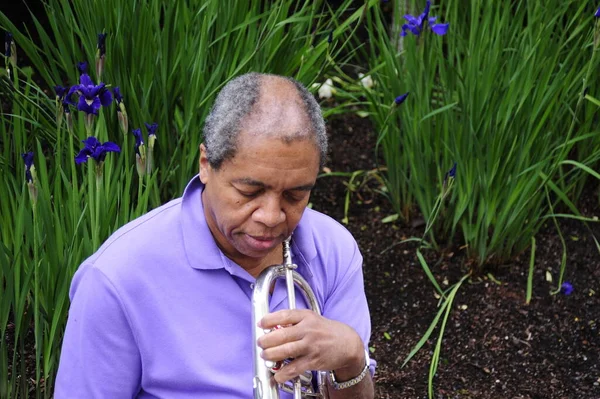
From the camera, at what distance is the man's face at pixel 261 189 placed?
1700 millimetres

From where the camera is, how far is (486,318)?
3307mm

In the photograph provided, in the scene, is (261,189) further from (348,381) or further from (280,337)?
(348,381)

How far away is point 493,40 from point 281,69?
789 millimetres

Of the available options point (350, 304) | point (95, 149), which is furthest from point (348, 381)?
point (95, 149)

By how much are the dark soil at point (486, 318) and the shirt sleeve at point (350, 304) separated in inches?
38.5

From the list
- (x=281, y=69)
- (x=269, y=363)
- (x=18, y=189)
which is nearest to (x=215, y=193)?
(x=269, y=363)

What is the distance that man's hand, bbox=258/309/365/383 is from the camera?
1.69 m

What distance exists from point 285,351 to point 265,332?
0.26 ft

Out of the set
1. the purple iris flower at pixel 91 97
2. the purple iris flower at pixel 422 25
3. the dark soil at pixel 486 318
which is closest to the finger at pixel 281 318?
the purple iris flower at pixel 91 97

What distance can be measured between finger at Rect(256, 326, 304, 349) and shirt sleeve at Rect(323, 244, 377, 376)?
335 millimetres

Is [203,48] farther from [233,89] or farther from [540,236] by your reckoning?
[540,236]

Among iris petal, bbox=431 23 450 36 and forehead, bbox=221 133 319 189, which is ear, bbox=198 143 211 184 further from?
iris petal, bbox=431 23 450 36

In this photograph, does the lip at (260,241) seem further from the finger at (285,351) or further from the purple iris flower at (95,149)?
the purple iris flower at (95,149)

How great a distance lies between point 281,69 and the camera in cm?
324
